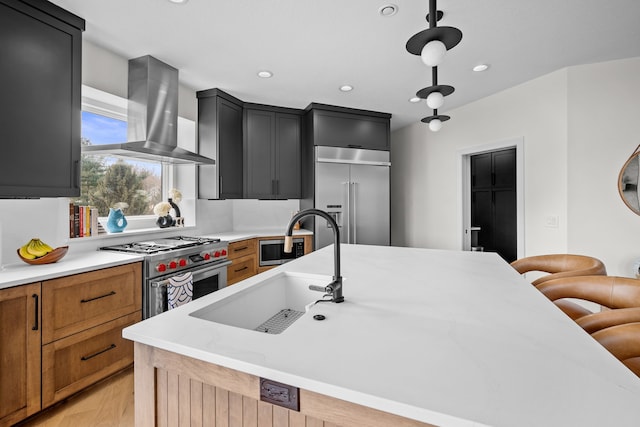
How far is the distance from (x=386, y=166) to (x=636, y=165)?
7.74 ft

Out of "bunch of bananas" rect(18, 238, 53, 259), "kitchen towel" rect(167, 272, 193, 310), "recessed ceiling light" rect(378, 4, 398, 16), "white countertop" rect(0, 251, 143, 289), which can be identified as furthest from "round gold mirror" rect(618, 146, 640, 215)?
"bunch of bananas" rect(18, 238, 53, 259)

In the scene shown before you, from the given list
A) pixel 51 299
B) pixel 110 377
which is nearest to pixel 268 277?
pixel 51 299

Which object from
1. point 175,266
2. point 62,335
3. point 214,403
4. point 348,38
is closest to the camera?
point 214,403

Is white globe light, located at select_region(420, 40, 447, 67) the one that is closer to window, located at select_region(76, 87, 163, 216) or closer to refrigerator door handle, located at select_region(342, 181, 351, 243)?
window, located at select_region(76, 87, 163, 216)

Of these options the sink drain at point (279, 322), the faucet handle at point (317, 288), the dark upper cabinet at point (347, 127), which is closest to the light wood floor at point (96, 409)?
the sink drain at point (279, 322)

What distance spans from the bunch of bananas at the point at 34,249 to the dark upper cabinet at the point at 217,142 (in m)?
1.56

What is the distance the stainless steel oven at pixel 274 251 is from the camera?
3.57 meters

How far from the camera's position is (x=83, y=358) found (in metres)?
1.88

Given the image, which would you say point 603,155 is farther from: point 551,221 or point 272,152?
point 272,152

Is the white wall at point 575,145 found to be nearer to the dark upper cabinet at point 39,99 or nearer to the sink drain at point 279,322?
the sink drain at point 279,322

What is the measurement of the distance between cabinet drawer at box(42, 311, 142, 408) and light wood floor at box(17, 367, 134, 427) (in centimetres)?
8

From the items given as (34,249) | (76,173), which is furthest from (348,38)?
(34,249)

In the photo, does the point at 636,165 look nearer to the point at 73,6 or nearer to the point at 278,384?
the point at 278,384

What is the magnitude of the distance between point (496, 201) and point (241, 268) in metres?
3.56
